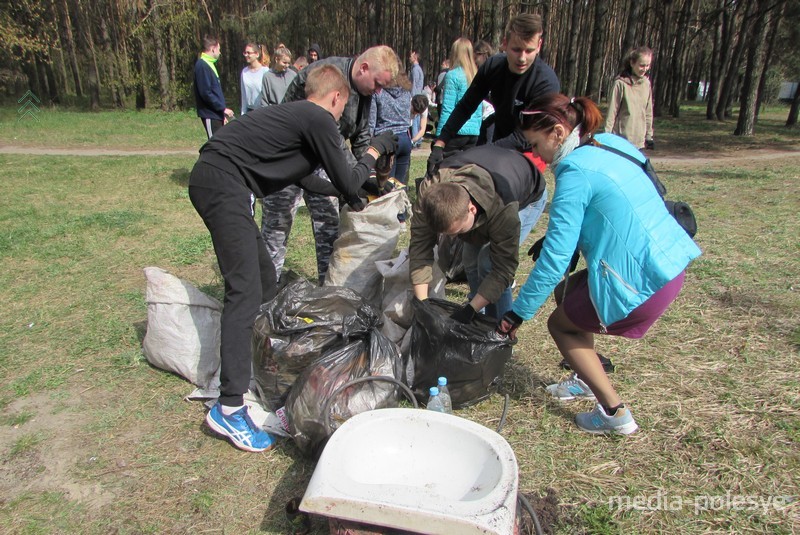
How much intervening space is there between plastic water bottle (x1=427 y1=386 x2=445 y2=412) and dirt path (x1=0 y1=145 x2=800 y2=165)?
8.98m

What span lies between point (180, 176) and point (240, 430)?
6.90m

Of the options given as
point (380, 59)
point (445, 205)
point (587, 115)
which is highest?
point (380, 59)

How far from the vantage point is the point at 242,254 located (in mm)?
2273

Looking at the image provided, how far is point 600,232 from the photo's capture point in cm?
195

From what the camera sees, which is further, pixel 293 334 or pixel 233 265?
pixel 293 334

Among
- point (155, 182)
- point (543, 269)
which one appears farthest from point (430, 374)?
point (155, 182)

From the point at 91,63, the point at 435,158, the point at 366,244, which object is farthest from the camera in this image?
the point at 91,63

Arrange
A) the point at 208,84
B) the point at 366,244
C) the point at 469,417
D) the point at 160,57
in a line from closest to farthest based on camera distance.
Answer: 1. the point at 469,417
2. the point at 366,244
3. the point at 208,84
4. the point at 160,57

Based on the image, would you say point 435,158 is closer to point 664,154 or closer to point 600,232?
point 600,232

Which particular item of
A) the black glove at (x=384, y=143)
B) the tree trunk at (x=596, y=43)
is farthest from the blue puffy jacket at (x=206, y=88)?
the tree trunk at (x=596, y=43)

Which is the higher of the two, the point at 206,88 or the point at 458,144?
the point at 206,88

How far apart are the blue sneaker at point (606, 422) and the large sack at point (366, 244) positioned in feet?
4.54

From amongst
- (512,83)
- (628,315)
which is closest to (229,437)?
(628,315)

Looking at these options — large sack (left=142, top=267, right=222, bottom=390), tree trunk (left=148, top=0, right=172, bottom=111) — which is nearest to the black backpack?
large sack (left=142, top=267, right=222, bottom=390)
